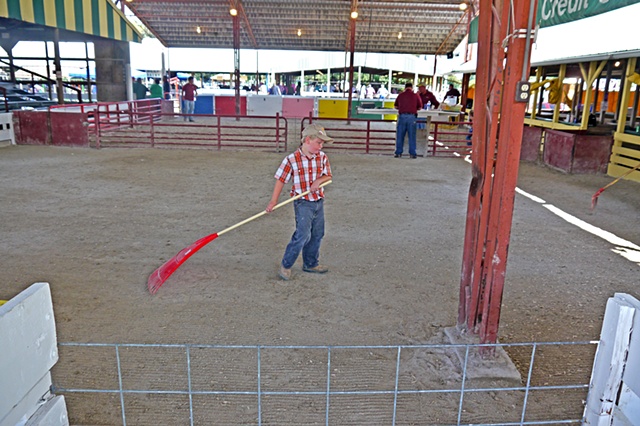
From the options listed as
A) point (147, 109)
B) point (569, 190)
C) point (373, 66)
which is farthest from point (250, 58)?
point (569, 190)

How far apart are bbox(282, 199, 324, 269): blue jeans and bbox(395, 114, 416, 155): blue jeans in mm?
8765

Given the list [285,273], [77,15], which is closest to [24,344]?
[285,273]

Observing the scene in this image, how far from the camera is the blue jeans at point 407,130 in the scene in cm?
1335

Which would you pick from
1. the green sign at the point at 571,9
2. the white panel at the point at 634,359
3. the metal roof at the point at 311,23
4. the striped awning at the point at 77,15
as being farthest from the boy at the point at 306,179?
the metal roof at the point at 311,23

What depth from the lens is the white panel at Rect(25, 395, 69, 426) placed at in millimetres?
1705

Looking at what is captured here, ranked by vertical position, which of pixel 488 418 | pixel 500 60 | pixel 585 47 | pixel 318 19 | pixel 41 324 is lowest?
pixel 488 418

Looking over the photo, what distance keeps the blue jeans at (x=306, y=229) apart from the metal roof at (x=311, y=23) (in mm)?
19674

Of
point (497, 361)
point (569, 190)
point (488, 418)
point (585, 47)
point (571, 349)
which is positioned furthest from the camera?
point (585, 47)

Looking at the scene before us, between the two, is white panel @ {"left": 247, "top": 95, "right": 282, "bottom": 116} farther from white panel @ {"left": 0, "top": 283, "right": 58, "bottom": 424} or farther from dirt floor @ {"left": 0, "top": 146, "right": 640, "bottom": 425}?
white panel @ {"left": 0, "top": 283, "right": 58, "bottom": 424}

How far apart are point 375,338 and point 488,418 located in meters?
1.15

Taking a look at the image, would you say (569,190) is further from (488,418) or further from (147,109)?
(147,109)

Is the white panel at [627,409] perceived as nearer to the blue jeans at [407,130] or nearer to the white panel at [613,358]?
the white panel at [613,358]

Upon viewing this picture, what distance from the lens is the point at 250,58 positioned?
3653cm

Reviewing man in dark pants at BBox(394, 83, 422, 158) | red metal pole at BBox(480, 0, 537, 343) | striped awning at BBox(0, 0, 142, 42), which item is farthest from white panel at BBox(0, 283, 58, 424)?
striped awning at BBox(0, 0, 142, 42)
